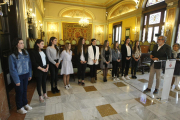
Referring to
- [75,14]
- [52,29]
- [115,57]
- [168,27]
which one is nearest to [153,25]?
[168,27]

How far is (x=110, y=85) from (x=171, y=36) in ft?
18.0

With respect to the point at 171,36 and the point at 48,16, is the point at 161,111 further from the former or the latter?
the point at 48,16

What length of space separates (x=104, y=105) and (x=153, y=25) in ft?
25.3

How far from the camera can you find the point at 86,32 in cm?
1248

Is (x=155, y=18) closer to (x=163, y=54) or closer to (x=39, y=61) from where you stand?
A: (x=163, y=54)

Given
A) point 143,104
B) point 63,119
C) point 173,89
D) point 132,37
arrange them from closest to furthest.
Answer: point 63,119 < point 143,104 < point 173,89 < point 132,37

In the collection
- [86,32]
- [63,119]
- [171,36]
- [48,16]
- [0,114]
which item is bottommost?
[63,119]

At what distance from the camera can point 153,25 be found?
777 cm

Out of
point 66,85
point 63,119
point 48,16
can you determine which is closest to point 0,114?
point 63,119

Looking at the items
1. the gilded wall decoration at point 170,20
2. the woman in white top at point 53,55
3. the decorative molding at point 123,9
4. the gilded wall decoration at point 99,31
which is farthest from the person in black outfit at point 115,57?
the gilded wall decoration at point 99,31

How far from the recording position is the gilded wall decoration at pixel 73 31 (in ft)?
38.4

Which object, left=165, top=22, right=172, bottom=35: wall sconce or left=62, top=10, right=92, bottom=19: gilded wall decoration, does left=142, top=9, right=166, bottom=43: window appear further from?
left=62, top=10, right=92, bottom=19: gilded wall decoration

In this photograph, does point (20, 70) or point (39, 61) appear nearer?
point (20, 70)

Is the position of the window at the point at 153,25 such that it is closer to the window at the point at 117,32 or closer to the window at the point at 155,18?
the window at the point at 155,18
